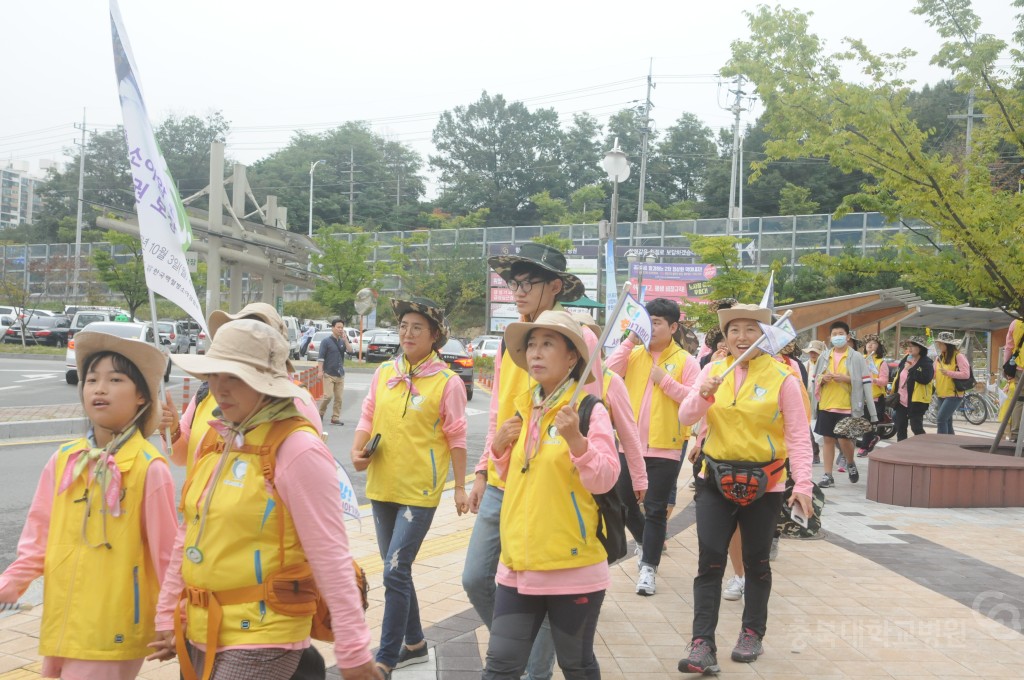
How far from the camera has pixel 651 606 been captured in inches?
239

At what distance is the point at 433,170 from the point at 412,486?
91377 mm

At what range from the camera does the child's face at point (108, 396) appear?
321 cm

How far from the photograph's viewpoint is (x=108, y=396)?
127 inches

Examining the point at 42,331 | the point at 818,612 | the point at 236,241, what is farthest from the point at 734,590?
the point at 42,331

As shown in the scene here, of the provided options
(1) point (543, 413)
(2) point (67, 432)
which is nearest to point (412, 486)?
(1) point (543, 413)

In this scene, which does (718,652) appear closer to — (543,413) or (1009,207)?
(543,413)

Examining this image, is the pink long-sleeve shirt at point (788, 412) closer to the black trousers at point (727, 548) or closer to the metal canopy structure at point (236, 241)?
the black trousers at point (727, 548)

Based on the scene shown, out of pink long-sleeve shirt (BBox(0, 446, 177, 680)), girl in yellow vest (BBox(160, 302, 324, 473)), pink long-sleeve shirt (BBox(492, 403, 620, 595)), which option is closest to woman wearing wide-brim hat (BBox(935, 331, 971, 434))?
pink long-sleeve shirt (BBox(492, 403, 620, 595))

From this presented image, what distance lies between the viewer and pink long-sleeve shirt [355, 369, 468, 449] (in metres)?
4.75

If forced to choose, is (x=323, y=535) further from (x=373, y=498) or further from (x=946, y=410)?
(x=946, y=410)

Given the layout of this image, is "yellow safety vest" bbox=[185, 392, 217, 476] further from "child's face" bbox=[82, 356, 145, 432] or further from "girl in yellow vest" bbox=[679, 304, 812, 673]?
"girl in yellow vest" bbox=[679, 304, 812, 673]

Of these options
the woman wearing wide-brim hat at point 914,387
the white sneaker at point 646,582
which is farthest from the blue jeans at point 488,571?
the woman wearing wide-brim hat at point 914,387

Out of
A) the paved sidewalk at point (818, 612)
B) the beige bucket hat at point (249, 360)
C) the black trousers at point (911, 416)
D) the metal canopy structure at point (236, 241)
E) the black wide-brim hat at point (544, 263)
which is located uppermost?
the metal canopy structure at point (236, 241)

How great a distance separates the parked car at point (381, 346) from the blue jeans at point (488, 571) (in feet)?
104
